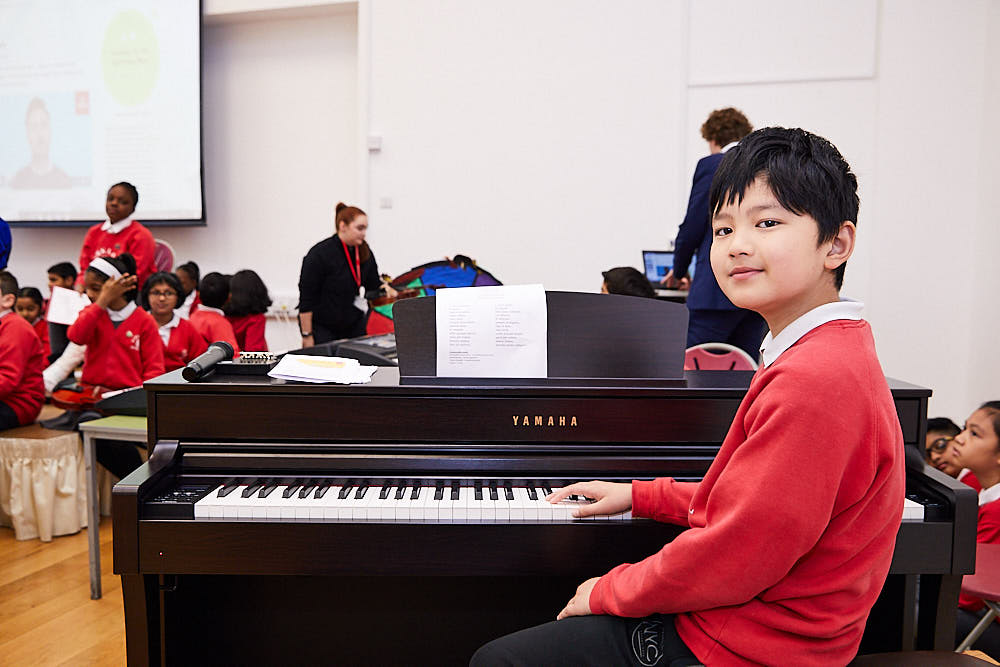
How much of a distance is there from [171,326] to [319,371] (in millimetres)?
2459

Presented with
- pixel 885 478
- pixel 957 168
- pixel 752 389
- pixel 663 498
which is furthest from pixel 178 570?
pixel 957 168

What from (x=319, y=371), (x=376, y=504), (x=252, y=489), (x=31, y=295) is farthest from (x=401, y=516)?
(x=31, y=295)

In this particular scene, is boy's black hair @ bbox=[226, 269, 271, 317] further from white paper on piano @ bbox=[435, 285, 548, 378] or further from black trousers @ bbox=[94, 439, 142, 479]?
white paper on piano @ bbox=[435, 285, 548, 378]

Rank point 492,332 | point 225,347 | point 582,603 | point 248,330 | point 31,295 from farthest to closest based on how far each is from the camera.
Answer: point 31,295 → point 248,330 → point 225,347 → point 492,332 → point 582,603

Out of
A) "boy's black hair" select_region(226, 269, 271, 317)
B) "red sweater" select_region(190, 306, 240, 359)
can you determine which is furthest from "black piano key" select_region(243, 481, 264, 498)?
"boy's black hair" select_region(226, 269, 271, 317)

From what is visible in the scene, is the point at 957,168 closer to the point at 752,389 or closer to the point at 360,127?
the point at 360,127

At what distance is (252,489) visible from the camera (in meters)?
1.37

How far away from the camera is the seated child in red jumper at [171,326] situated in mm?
3562

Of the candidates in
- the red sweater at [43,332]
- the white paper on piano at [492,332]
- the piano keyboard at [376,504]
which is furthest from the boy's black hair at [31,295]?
the white paper on piano at [492,332]

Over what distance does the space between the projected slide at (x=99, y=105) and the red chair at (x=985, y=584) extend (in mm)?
6044

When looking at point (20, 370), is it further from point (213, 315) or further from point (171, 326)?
point (213, 315)

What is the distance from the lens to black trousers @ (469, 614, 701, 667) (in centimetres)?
108

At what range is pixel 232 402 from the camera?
4.79 ft

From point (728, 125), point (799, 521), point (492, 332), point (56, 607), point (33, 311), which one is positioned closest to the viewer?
point (799, 521)
